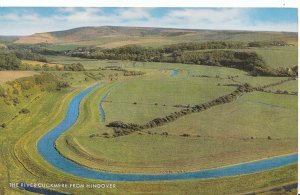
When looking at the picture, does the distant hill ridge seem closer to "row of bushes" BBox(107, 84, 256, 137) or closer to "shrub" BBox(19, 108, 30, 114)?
"row of bushes" BBox(107, 84, 256, 137)

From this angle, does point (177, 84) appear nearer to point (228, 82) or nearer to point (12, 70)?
point (228, 82)

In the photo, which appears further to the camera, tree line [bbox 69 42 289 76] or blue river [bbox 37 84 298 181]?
tree line [bbox 69 42 289 76]

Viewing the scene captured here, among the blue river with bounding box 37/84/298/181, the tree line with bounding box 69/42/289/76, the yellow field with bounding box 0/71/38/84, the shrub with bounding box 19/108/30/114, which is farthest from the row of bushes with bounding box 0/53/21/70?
the blue river with bounding box 37/84/298/181

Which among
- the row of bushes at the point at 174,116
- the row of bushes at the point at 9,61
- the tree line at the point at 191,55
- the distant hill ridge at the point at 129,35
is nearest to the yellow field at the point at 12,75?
the row of bushes at the point at 9,61

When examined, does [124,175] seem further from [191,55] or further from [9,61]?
[9,61]

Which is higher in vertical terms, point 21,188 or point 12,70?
point 12,70

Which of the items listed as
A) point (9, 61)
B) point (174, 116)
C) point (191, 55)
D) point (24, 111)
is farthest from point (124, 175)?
point (9, 61)

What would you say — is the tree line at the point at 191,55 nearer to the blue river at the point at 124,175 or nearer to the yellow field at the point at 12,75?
the yellow field at the point at 12,75

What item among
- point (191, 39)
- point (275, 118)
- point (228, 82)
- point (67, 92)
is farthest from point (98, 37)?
point (275, 118)
